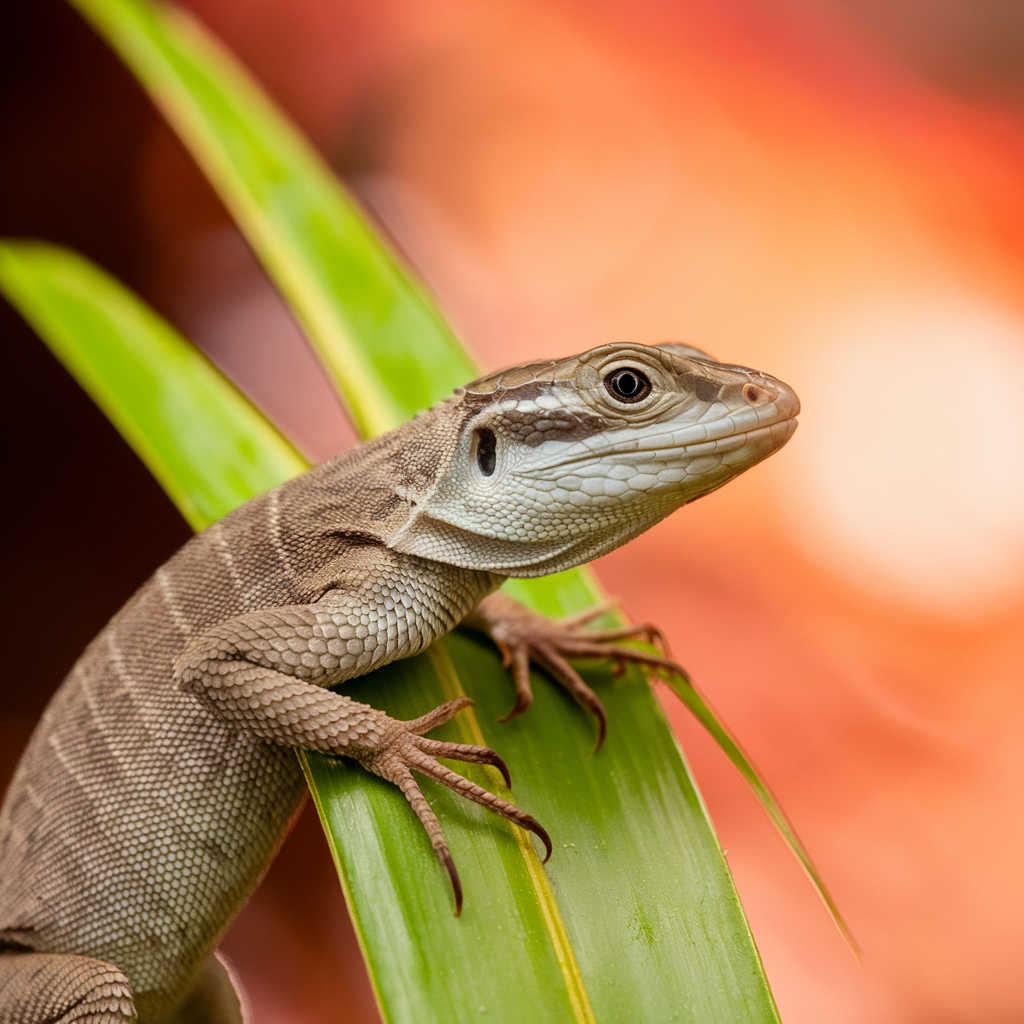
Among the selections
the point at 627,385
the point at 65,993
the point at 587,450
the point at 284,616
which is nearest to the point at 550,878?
the point at 284,616

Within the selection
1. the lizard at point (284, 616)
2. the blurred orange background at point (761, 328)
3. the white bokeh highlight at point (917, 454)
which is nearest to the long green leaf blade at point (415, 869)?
the lizard at point (284, 616)

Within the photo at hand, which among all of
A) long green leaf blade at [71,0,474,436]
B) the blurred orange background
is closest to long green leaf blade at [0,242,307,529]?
long green leaf blade at [71,0,474,436]

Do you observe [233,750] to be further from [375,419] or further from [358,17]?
[358,17]

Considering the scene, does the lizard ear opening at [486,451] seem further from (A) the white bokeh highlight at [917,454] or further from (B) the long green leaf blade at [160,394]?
(A) the white bokeh highlight at [917,454]

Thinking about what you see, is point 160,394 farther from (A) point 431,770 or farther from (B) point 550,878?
(B) point 550,878

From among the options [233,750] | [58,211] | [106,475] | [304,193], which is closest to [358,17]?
[58,211]

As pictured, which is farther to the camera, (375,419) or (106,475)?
(106,475)

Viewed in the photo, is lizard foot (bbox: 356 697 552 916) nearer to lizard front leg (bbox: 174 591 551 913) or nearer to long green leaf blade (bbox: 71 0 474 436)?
lizard front leg (bbox: 174 591 551 913)

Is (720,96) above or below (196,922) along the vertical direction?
above
